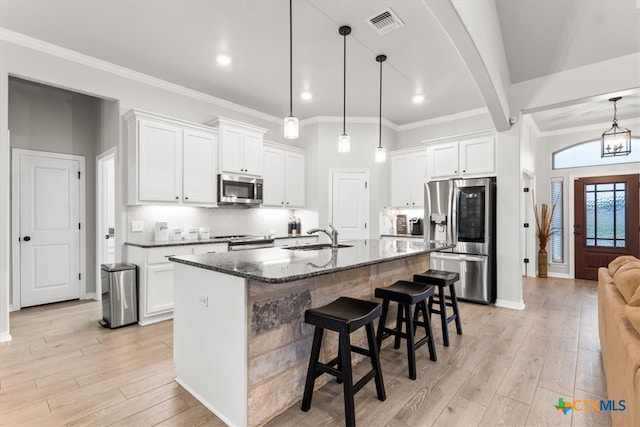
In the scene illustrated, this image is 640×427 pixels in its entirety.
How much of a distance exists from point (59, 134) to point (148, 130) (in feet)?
5.55

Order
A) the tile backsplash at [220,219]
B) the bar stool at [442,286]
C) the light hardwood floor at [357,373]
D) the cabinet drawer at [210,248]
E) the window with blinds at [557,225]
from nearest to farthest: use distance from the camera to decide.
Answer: the light hardwood floor at [357,373] → the bar stool at [442,286] → the cabinet drawer at [210,248] → the tile backsplash at [220,219] → the window with blinds at [557,225]

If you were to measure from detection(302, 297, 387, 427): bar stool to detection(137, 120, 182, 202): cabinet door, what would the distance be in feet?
9.32

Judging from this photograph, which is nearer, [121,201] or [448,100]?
[121,201]

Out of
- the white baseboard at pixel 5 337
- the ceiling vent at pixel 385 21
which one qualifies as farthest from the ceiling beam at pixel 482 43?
the white baseboard at pixel 5 337

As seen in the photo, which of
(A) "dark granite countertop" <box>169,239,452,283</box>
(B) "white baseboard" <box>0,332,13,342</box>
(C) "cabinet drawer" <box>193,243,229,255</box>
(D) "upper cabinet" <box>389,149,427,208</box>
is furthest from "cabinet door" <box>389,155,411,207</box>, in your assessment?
(B) "white baseboard" <box>0,332,13,342</box>

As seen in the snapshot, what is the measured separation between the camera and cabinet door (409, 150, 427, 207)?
18.4 feet

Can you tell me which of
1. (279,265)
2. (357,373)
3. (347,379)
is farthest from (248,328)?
(357,373)

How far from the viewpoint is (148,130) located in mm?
3811

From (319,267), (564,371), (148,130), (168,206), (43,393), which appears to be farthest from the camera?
(168,206)

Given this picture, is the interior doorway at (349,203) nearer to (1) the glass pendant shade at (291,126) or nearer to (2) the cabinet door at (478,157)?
(2) the cabinet door at (478,157)

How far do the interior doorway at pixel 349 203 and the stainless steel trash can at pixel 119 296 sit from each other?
3237 mm

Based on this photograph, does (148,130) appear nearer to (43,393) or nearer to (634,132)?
(43,393)

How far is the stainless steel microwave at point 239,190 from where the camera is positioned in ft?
14.8

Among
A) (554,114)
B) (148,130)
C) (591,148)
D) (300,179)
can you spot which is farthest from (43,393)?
(591,148)
